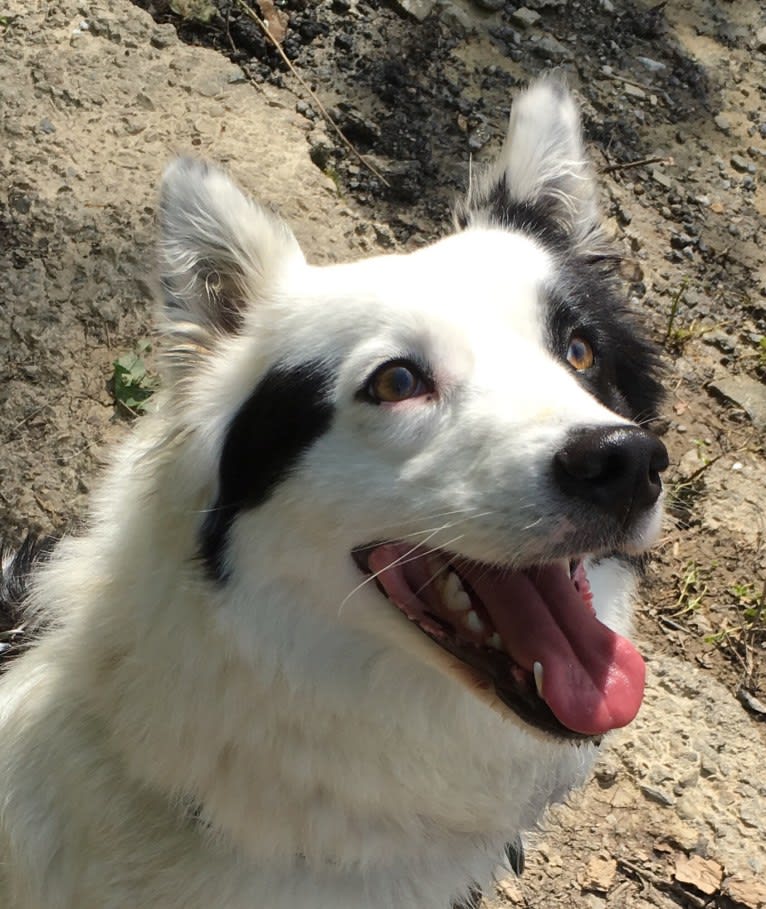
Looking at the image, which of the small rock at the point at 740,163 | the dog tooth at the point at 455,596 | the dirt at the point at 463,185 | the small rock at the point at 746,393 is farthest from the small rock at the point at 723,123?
the dog tooth at the point at 455,596

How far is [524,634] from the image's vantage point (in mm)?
1978

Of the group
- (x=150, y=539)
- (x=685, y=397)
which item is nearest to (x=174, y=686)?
(x=150, y=539)

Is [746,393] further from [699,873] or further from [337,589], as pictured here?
[337,589]

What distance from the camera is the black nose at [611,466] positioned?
1.75 metres

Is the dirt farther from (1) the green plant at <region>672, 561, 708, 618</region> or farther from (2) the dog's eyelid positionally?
(2) the dog's eyelid

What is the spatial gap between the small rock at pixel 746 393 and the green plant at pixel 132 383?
2413 millimetres

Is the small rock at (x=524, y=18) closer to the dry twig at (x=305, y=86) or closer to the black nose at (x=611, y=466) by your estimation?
the dry twig at (x=305, y=86)

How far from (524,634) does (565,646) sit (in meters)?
0.09

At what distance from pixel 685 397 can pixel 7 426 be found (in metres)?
2.80

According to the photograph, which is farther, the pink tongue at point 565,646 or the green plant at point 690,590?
the green plant at point 690,590

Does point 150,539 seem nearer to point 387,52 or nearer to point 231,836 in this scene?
point 231,836

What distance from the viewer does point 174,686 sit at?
212 cm

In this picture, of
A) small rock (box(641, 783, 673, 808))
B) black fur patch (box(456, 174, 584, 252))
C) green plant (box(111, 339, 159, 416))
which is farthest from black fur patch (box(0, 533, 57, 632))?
small rock (box(641, 783, 673, 808))

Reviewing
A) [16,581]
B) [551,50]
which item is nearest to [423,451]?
[16,581]
